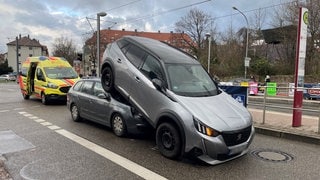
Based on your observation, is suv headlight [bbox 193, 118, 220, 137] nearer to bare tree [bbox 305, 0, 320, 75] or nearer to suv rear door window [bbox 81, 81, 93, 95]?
suv rear door window [bbox 81, 81, 93, 95]

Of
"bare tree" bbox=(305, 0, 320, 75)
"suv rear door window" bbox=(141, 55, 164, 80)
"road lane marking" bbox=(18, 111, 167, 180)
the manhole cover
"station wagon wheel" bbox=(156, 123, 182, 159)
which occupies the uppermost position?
"bare tree" bbox=(305, 0, 320, 75)

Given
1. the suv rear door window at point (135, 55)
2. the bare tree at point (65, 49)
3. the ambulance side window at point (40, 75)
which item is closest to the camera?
the suv rear door window at point (135, 55)

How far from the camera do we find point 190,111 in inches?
223

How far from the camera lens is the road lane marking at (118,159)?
17.0 ft

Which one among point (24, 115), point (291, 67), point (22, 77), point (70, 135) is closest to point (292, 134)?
point (70, 135)

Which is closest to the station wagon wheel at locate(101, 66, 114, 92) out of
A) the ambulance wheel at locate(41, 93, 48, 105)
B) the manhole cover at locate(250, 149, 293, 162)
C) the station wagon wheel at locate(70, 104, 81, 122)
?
the station wagon wheel at locate(70, 104, 81, 122)

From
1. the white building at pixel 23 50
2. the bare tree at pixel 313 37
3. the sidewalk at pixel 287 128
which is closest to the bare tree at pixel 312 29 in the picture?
the bare tree at pixel 313 37

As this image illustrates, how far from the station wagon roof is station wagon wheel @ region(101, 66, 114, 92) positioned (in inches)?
38.0

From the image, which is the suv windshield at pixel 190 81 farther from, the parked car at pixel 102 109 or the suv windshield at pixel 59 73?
the suv windshield at pixel 59 73

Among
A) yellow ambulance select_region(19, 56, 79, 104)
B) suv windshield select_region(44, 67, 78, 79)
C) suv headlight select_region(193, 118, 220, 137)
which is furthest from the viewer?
suv windshield select_region(44, 67, 78, 79)

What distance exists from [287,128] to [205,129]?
12.9 feet

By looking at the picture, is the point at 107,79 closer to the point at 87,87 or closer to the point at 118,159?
the point at 87,87

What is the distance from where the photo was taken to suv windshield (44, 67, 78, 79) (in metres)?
15.6

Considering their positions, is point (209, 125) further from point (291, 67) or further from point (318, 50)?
point (291, 67)
